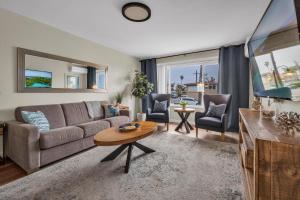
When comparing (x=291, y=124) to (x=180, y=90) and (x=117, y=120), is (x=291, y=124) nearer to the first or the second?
(x=117, y=120)

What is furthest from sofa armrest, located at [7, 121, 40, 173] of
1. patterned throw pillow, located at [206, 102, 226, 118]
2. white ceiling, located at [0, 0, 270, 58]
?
patterned throw pillow, located at [206, 102, 226, 118]

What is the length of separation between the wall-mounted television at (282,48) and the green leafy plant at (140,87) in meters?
3.40

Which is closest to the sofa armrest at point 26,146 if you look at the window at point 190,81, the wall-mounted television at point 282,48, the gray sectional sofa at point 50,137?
the gray sectional sofa at point 50,137

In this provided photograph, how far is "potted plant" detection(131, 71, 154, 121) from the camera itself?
15.0 feet

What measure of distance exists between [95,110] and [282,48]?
10.7 ft

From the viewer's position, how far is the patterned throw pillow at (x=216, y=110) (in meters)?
3.19

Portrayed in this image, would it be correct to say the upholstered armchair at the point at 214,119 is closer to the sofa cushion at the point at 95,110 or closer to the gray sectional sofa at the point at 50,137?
the gray sectional sofa at the point at 50,137

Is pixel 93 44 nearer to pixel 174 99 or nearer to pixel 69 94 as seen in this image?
pixel 69 94

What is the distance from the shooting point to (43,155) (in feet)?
6.37

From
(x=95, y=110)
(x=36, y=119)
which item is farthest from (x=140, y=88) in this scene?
(x=36, y=119)

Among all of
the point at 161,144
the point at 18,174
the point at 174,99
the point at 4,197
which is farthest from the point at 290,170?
the point at 174,99

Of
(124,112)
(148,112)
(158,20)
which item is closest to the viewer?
(158,20)

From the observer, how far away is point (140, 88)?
4566 millimetres

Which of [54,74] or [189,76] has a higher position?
[189,76]
